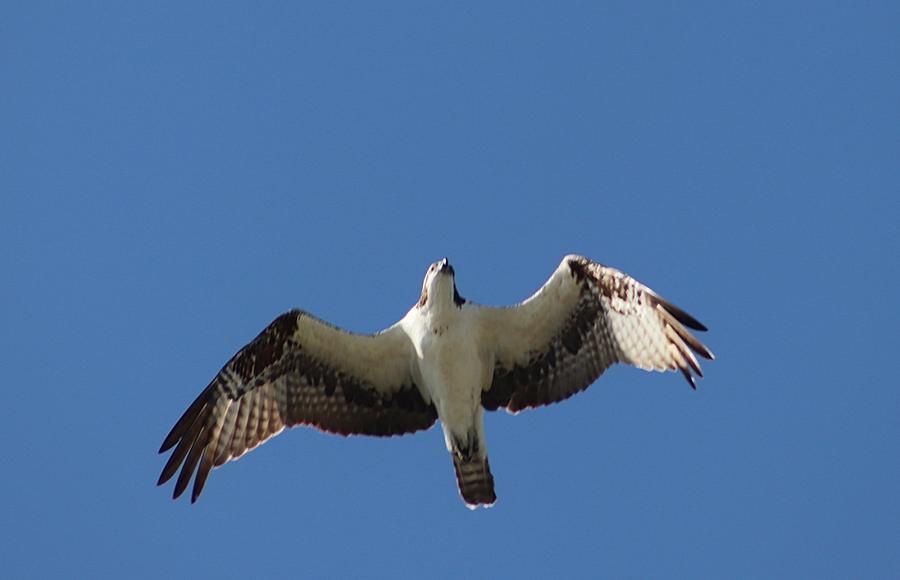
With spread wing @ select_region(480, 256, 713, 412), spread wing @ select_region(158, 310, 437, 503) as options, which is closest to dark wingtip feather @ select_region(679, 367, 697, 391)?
spread wing @ select_region(480, 256, 713, 412)

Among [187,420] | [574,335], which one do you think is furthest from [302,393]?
[574,335]

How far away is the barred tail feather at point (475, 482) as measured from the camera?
12734mm

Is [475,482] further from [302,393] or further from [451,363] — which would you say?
[302,393]

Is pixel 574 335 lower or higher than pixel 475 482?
higher

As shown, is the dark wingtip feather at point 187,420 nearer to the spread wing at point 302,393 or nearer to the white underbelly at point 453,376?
the spread wing at point 302,393

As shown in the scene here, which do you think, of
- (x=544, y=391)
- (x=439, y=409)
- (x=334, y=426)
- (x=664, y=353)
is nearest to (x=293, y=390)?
(x=334, y=426)

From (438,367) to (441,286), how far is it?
2.45 feet

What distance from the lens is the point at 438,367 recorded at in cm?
1271

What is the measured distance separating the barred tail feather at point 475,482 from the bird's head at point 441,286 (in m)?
1.41

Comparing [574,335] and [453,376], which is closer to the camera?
[453,376]

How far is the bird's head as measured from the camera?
1251 cm

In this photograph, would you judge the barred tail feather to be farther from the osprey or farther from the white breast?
the white breast

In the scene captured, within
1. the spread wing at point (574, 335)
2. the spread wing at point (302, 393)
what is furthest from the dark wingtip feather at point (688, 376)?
the spread wing at point (302, 393)

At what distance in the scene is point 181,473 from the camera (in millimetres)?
12922
